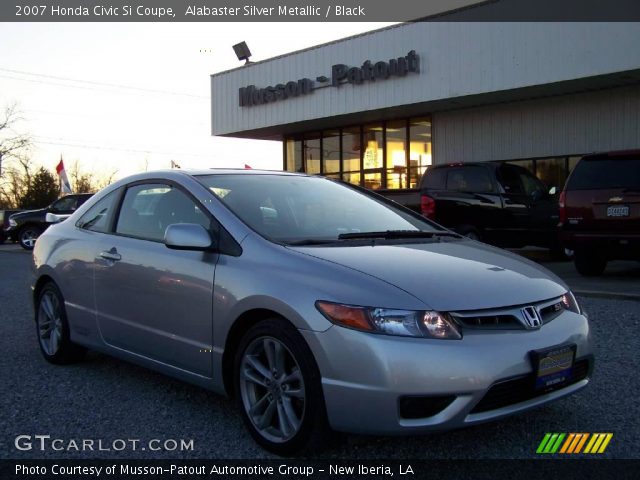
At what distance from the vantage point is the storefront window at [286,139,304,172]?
23.9 meters

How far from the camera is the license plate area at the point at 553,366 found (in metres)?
3.04

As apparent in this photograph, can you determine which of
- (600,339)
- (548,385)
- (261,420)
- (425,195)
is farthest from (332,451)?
(425,195)

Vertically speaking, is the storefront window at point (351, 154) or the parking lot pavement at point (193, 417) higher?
the storefront window at point (351, 154)

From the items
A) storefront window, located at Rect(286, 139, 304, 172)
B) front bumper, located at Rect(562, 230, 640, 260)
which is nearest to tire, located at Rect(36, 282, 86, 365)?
front bumper, located at Rect(562, 230, 640, 260)

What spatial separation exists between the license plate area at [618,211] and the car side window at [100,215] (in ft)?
22.0

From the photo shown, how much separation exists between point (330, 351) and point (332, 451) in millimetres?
631

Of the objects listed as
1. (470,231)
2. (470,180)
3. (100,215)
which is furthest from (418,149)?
(100,215)

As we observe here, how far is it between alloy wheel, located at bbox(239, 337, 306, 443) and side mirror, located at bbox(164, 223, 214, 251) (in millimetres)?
623

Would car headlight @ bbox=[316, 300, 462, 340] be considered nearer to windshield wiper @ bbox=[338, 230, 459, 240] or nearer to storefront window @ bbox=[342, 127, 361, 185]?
windshield wiper @ bbox=[338, 230, 459, 240]

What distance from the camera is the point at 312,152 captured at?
23500 millimetres

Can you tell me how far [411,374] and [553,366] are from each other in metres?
0.77

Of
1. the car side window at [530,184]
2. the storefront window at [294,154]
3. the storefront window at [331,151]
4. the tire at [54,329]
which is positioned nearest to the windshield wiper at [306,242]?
the tire at [54,329]

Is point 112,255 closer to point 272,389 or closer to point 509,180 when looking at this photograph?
point 272,389

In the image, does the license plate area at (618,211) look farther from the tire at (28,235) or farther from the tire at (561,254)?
the tire at (28,235)
